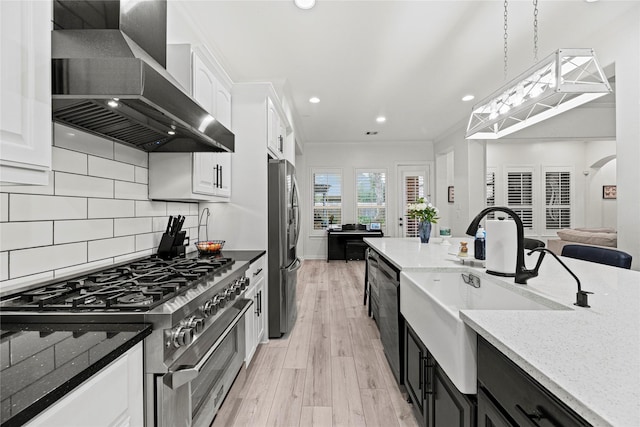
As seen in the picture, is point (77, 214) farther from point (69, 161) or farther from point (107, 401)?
point (107, 401)

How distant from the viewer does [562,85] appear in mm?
1757

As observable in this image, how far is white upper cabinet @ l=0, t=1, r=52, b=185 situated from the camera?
801 millimetres

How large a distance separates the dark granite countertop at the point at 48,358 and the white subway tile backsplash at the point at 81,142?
850mm

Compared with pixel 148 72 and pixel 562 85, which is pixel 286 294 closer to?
pixel 148 72

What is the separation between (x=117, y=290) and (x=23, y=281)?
15.9 inches

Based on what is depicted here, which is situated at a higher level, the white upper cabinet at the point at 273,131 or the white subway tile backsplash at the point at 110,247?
the white upper cabinet at the point at 273,131

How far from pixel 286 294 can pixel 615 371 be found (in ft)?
8.11

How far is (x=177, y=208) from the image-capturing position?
97.1 inches

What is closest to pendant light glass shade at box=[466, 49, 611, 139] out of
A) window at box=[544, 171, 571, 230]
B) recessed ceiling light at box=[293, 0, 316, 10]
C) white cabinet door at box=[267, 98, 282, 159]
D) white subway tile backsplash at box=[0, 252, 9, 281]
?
recessed ceiling light at box=[293, 0, 316, 10]

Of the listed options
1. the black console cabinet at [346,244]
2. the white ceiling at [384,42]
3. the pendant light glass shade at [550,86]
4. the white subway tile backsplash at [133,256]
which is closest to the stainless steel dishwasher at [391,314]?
the pendant light glass shade at [550,86]

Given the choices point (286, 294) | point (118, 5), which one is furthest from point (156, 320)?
point (286, 294)

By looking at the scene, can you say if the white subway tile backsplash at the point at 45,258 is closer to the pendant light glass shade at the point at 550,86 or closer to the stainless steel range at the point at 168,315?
the stainless steel range at the point at 168,315

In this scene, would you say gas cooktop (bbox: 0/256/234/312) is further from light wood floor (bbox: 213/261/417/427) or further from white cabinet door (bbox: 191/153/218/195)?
light wood floor (bbox: 213/261/417/427)

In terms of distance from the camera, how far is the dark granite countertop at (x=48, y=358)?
59cm
